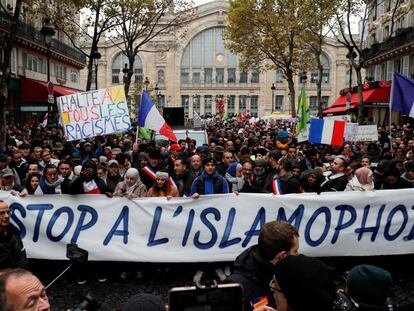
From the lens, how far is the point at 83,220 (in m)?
5.54

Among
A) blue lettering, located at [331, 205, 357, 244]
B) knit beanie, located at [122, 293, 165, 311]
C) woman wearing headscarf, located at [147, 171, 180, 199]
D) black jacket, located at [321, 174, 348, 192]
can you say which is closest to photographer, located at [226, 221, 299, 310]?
knit beanie, located at [122, 293, 165, 311]

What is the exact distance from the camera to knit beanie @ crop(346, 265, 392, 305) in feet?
7.92

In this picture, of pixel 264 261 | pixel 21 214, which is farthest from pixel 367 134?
pixel 264 261

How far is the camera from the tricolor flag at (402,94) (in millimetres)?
9625

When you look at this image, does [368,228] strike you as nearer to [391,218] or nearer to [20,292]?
[391,218]

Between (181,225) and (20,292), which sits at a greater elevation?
(20,292)

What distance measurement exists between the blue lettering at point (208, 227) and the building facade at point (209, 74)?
244ft

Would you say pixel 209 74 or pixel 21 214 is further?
pixel 209 74

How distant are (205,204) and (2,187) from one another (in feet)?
8.79

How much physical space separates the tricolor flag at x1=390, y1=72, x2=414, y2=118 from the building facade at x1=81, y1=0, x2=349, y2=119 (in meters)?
70.6

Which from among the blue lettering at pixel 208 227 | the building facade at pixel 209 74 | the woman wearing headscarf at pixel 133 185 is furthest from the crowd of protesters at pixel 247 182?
the building facade at pixel 209 74

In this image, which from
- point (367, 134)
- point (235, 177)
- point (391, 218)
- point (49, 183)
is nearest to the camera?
point (391, 218)

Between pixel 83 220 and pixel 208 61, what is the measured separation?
82.1 metres

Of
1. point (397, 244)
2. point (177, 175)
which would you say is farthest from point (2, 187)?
point (397, 244)
